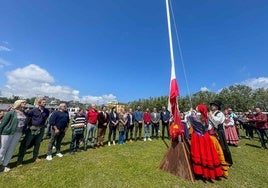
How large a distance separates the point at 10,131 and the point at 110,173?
3.15m

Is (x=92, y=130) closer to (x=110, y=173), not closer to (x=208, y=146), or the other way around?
(x=110, y=173)

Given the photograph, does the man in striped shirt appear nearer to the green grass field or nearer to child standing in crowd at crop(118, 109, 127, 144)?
the green grass field

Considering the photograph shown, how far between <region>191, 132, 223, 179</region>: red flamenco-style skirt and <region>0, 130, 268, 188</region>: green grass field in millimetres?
255

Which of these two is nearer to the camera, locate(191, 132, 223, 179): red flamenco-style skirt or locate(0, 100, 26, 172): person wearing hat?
locate(191, 132, 223, 179): red flamenco-style skirt

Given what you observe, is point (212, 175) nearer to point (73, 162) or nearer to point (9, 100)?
point (73, 162)

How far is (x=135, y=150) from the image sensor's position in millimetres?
8148

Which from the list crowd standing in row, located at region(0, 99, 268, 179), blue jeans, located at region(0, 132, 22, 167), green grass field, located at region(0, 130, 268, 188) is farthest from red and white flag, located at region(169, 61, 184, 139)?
blue jeans, located at region(0, 132, 22, 167)

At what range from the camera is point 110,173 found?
5.29 meters

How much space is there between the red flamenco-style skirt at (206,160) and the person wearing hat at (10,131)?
512 centimetres

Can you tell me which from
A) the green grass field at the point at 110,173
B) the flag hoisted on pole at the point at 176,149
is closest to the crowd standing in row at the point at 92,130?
the flag hoisted on pole at the point at 176,149

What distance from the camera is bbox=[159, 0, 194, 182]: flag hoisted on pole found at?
16.1 feet

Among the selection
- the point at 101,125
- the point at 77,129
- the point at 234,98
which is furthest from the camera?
the point at 234,98

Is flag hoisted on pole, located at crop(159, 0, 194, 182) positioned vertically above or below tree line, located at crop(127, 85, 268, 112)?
below

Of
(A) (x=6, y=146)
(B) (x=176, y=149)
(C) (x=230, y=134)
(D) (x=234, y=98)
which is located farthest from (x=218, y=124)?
(D) (x=234, y=98)
